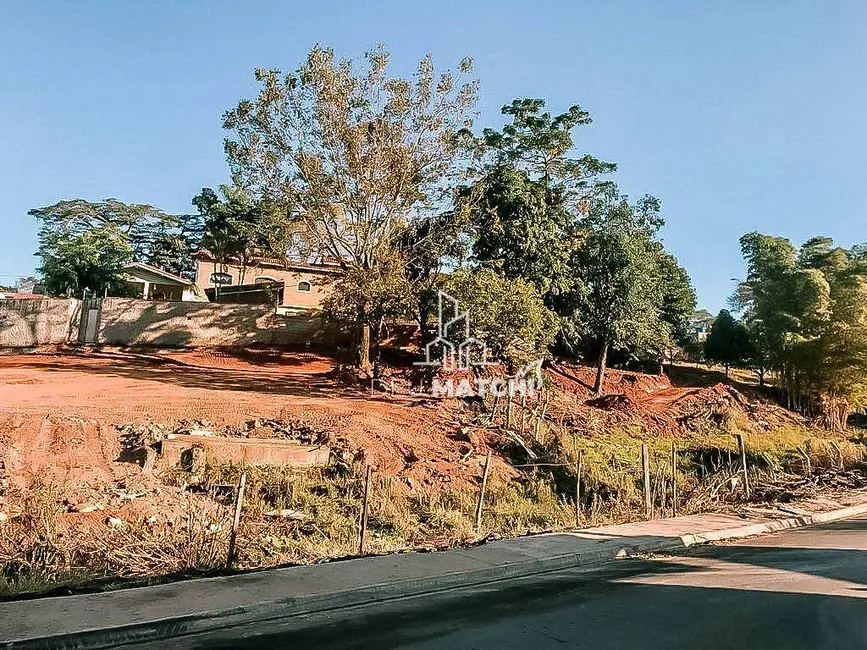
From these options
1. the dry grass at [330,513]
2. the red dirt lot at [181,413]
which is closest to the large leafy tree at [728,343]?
the dry grass at [330,513]

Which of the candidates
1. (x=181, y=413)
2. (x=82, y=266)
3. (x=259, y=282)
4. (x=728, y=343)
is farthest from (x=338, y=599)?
(x=728, y=343)

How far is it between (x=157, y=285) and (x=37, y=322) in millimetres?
9667

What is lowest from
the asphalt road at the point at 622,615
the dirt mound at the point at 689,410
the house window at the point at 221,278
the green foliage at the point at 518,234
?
the asphalt road at the point at 622,615

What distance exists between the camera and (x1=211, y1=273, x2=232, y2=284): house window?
3997cm

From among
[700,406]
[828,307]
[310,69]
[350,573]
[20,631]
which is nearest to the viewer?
[20,631]

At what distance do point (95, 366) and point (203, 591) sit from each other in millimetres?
20724

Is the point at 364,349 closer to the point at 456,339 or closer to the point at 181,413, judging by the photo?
the point at 456,339

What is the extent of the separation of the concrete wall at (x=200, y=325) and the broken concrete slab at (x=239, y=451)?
17.0m

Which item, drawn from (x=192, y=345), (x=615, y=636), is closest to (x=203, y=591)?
(x=615, y=636)

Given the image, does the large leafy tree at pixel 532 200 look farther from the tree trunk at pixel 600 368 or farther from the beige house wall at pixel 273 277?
the beige house wall at pixel 273 277

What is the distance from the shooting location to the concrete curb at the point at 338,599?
5402 mm

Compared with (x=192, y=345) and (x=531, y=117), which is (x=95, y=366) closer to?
(x=192, y=345)

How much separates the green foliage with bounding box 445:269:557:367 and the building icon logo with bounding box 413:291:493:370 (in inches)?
10.0

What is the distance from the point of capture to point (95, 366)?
2461cm
